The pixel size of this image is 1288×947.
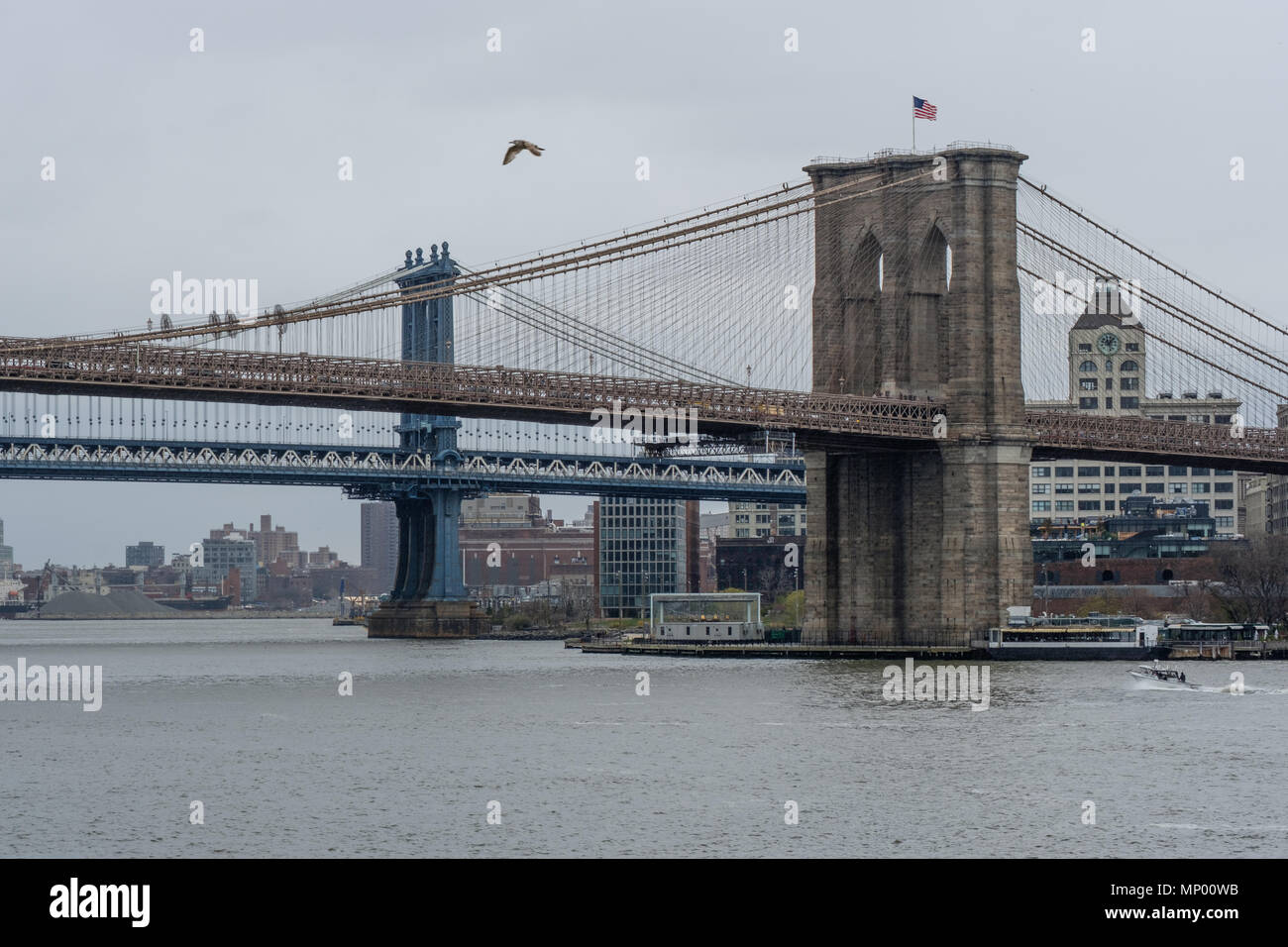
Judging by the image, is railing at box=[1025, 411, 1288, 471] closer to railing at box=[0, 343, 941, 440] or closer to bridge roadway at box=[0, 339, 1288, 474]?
bridge roadway at box=[0, 339, 1288, 474]

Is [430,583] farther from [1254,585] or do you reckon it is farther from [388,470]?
[1254,585]

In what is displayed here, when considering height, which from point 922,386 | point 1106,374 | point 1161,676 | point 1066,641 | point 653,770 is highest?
point 1106,374

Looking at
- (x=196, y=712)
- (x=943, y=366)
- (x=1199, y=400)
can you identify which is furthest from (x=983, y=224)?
(x=1199, y=400)

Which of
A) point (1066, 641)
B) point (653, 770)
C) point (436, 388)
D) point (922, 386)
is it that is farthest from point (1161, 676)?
point (653, 770)

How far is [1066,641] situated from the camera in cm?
7500

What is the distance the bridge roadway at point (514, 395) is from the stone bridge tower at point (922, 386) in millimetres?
1594

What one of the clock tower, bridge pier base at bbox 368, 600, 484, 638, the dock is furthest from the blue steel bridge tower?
the clock tower

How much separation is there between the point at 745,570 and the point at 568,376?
289 ft

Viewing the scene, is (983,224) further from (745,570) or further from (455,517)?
(745,570)

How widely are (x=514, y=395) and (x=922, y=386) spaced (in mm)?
16871

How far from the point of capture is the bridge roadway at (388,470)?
11975 cm

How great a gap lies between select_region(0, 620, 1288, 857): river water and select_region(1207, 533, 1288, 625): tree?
27.1m

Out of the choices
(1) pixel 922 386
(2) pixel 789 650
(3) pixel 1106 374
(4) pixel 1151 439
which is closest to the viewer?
(1) pixel 922 386

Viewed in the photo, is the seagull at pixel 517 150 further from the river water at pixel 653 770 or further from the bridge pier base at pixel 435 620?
the bridge pier base at pixel 435 620
